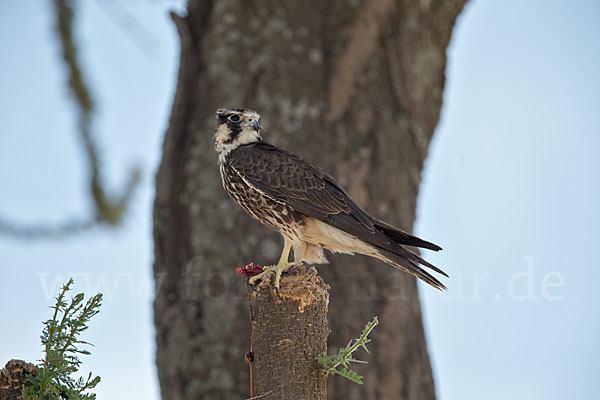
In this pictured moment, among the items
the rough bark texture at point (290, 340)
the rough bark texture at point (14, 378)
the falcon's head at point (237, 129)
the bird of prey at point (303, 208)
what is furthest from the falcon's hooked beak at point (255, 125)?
the rough bark texture at point (14, 378)

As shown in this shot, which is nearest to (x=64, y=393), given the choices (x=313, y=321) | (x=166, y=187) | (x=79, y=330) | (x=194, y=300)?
(x=79, y=330)

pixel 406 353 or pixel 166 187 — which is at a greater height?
pixel 166 187

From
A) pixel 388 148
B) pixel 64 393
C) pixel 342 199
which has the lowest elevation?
→ pixel 64 393

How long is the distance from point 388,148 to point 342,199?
250cm

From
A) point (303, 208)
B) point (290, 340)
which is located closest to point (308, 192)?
point (303, 208)

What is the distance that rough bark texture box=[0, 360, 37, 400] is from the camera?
228cm

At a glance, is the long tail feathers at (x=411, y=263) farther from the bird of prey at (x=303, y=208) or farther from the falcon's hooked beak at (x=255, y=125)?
the falcon's hooked beak at (x=255, y=125)

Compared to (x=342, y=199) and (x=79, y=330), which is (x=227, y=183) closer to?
(x=342, y=199)

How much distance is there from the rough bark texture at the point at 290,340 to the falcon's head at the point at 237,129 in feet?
4.99

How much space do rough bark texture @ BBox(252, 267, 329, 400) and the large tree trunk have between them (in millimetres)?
2803

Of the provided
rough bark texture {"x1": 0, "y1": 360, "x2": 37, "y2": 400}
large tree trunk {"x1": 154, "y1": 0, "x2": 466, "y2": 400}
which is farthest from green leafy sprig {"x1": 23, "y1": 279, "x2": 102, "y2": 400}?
large tree trunk {"x1": 154, "y1": 0, "x2": 466, "y2": 400}

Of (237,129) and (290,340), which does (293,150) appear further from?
(290,340)

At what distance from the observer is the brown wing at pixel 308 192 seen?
12.3ft

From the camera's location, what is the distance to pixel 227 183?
13.8 ft
